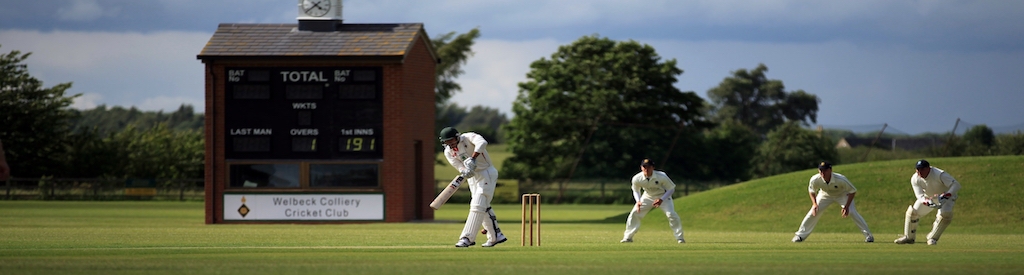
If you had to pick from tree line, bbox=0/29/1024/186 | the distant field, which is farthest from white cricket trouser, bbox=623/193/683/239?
tree line, bbox=0/29/1024/186

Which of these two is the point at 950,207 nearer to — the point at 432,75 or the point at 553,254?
the point at 553,254

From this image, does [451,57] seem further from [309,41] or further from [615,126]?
[309,41]

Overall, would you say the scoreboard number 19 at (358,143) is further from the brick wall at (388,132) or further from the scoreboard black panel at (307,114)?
the brick wall at (388,132)

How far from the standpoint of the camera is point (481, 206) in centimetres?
1638

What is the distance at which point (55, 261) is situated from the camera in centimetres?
1354

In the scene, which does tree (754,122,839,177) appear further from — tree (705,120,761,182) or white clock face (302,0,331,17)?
white clock face (302,0,331,17)

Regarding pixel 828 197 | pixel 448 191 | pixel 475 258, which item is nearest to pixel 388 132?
pixel 828 197

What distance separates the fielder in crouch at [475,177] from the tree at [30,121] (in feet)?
162

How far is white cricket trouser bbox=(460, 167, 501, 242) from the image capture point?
53.8ft

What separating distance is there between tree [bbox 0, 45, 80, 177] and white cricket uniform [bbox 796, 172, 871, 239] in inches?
1945

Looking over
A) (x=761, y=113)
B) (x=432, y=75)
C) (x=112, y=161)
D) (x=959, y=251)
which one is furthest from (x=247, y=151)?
(x=761, y=113)

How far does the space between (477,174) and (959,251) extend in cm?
634

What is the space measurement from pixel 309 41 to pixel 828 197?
16.3 metres

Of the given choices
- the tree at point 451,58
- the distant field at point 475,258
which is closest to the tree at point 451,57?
the tree at point 451,58
